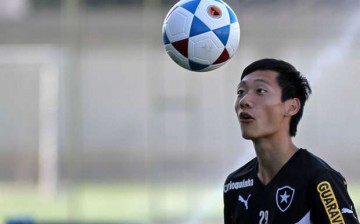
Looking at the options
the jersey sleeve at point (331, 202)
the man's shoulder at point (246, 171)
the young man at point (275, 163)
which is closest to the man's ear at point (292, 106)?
the young man at point (275, 163)

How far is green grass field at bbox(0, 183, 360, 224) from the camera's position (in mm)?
12211

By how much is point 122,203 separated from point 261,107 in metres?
10.7

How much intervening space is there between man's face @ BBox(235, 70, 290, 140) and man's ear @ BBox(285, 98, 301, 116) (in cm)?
2

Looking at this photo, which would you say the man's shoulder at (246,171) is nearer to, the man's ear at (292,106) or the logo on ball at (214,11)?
the man's ear at (292,106)

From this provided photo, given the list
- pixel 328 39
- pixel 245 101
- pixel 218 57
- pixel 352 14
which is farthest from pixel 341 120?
pixel 245 101

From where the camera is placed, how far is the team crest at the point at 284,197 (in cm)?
411

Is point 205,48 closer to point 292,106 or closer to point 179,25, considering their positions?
point 179,25

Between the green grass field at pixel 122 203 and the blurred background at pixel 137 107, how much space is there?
0.9 inches

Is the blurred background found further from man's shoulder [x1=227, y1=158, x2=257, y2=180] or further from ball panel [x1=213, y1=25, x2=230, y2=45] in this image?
man's shoulder [x1=227, y1=158, x2=257, y2=180]

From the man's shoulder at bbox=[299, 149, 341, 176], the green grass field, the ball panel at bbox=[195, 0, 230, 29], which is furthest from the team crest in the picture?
the green grass field

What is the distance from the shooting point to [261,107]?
14.0ft

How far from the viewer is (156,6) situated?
12.5 m

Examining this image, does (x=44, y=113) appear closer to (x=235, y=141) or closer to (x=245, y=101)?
(x=235, y=141)

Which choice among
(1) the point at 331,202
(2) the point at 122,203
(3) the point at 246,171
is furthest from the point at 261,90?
(2) the point at 122,203
